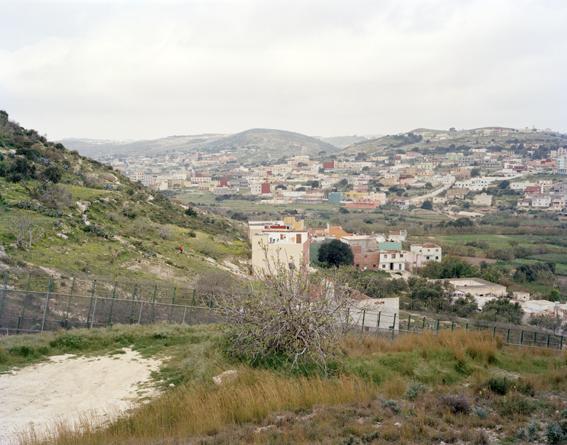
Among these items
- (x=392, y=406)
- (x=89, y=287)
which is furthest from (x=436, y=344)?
(x=89, y=287)

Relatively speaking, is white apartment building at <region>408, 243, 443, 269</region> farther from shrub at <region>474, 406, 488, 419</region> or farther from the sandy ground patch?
shrub at <region>474, 406, 488, 419</region>

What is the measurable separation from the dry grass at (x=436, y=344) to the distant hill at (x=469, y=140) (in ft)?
508

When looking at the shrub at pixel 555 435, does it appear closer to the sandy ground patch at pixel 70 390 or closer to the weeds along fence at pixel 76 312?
the sandy ground patch at pixel 70 390

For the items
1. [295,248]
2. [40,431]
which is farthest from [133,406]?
[295,248]

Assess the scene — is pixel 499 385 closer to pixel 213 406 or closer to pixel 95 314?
pixel 213 406

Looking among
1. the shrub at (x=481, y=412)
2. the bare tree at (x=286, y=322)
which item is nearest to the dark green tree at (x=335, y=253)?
the bare tree at (x=286, y=322)

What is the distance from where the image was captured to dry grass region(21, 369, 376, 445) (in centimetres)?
692

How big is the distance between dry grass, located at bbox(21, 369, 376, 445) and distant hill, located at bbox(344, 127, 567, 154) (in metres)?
160

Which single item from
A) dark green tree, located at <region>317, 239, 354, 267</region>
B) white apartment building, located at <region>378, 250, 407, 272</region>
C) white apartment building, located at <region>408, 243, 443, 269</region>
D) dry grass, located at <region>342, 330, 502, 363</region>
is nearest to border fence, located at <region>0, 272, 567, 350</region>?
dry grass, located at <region>342, 330, 502, 363</region>

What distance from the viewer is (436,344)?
460 inches

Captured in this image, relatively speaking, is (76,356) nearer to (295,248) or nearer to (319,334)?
(319,334)

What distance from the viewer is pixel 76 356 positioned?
467 inches

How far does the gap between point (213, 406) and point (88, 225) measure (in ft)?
78.5

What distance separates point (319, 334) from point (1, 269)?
1265 centimetres
